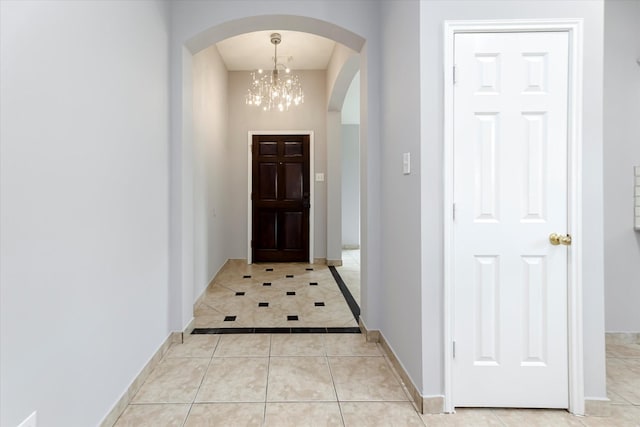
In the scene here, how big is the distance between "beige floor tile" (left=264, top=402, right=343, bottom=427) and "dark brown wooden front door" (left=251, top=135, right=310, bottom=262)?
4192mm

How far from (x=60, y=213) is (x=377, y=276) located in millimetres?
2181

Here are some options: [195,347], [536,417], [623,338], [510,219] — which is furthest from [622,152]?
[195,347]

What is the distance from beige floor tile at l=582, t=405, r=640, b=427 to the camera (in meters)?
1.83

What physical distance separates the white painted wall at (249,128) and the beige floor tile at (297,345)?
10.8ft

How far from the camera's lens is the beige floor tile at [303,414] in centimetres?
185

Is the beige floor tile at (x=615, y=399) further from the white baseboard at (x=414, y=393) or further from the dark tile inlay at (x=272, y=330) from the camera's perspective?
the dark tile inlay at (x=272, y=330)

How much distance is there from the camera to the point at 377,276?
291cm

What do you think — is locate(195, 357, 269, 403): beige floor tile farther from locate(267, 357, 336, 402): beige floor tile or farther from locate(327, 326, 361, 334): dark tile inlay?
locate(327, 326, 361, 334): dark tile inlay

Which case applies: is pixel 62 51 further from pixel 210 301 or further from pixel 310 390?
pixel 210 301

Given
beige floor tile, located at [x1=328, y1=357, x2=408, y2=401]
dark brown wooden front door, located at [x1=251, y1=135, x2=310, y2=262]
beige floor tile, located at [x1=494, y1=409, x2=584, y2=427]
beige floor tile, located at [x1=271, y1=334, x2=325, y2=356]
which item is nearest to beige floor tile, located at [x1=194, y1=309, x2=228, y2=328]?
beige floor tile, located at [x1=271, y1=334, x2=325, y2=356]

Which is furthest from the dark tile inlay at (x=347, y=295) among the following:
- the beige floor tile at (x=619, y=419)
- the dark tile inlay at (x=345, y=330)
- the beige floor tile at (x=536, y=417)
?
the beige floor tile at (x=619, y=419)

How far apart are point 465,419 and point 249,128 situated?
5303mm

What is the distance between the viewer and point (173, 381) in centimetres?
226

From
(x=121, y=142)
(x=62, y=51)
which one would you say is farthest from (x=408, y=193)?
(x=62, y=51)
